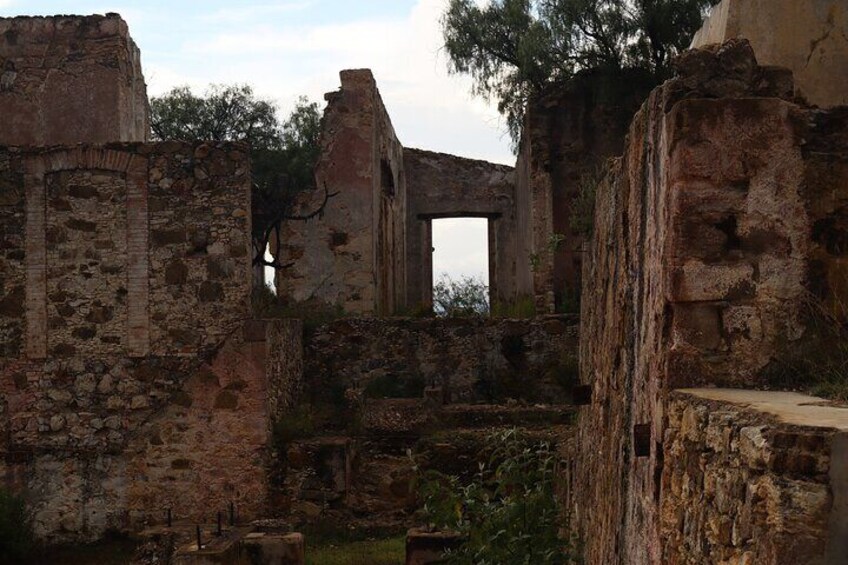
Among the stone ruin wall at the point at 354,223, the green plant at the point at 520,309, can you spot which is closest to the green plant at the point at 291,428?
the green plant at the point at 520,309

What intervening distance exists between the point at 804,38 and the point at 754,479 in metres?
2.96

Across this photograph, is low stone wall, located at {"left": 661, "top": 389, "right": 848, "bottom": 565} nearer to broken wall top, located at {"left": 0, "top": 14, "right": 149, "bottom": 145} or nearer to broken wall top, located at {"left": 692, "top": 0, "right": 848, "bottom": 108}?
broken wall top, located at {"left": 692, "top": 0, "right": 848, "bottom": 108}

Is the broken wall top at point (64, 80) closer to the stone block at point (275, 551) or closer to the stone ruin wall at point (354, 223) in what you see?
the stone ruin wall at point (354, 223)

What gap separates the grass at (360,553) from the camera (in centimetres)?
988

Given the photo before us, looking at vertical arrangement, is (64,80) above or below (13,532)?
above

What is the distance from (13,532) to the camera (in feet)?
34.7

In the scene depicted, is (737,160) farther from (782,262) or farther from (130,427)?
(130,427)

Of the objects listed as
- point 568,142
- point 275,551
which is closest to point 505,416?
point 275,551

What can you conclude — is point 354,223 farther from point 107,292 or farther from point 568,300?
point 107,292

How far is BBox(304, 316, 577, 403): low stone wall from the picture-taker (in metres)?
13.5

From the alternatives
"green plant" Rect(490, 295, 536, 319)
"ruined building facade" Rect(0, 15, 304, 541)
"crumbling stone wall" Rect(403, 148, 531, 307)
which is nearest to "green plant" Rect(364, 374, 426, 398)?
"ruined building facade" Rect(0, 15, 304, 541)

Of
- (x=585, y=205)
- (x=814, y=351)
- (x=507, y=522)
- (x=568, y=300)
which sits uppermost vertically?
(x=585, y=205)

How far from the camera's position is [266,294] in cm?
1588

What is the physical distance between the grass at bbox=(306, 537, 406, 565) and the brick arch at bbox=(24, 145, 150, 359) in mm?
3049
